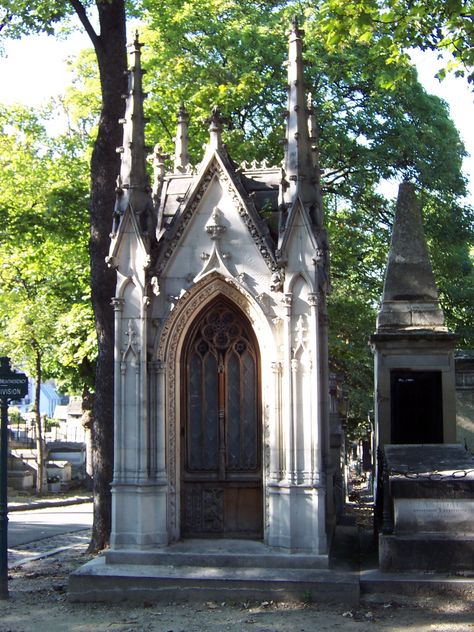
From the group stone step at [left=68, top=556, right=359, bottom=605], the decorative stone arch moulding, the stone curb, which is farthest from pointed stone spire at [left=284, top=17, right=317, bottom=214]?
the stone curb

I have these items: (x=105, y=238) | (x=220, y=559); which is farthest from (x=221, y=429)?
(x=105, y=238)

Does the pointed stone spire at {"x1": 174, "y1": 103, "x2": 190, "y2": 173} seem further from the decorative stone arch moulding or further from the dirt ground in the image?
the dirt ground

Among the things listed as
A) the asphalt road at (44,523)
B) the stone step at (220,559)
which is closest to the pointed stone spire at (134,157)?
the stone step at (220,559)

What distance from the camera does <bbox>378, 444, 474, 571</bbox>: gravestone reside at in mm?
10305

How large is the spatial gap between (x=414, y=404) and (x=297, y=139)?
16.9ft

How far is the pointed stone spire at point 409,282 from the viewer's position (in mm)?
14703

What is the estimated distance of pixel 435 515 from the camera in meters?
10.5

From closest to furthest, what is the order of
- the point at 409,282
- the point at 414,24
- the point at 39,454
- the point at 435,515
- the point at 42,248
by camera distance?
1. the point at 435,515
2. the point at 414,24
3. the point at 409,282
4. the point at 42,248
5. the point at 39,454

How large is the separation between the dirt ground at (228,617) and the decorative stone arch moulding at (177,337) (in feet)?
4.94

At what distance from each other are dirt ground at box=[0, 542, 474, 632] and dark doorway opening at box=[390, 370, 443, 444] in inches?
186

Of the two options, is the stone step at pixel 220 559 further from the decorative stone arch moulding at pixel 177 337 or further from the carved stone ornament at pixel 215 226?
the carved stone ornament at pixel 215 226

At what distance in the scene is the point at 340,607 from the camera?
1004 cm

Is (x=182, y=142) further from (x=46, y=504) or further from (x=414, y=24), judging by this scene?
(x=46, y=504)

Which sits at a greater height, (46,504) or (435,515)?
(435,515)
